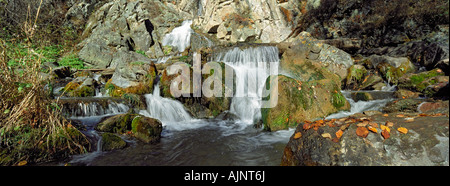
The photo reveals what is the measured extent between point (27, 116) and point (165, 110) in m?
4.02

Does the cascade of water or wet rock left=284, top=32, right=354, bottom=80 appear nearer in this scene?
the cascade of water

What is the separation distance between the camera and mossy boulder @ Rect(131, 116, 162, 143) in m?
4.32

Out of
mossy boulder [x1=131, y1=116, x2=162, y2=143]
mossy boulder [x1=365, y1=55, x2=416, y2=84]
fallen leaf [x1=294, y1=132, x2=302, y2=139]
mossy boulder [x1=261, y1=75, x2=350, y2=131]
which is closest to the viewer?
fallen leaf [x1=294, y1=132, x2=302, y2=139]

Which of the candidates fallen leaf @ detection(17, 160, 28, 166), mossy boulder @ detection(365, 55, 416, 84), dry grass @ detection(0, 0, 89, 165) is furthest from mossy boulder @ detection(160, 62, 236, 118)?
mossy boulder @ detection(365, 55, 416, 84)

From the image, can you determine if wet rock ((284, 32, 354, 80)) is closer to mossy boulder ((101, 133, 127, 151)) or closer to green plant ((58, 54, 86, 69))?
mossy boulder ((101, 133, 127, 151))

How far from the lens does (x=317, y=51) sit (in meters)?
9.77

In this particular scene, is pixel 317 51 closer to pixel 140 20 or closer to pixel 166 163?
pixel 166 163

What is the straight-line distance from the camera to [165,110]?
6.96m

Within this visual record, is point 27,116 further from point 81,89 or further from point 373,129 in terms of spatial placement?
point 81,89

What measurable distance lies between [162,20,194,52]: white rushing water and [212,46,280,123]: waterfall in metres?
7.38

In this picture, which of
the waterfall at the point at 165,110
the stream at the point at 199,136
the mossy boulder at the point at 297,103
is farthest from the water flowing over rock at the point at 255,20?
the mossy boulder at the point at 297,103

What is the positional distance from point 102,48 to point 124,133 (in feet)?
46.5

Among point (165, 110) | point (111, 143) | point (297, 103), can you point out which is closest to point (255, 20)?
point (165, 110)
